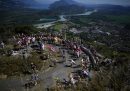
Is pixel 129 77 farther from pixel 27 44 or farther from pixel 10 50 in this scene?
pixel 27 44

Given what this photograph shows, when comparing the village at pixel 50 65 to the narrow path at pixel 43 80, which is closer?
the narrow path at pixel 43 80

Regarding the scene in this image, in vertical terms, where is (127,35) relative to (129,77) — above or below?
below

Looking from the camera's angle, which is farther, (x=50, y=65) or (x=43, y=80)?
(x=50, y=65)

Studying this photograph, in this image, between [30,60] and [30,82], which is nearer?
[30,82]

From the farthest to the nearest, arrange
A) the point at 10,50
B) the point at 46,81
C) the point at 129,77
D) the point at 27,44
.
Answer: the point at 27,44, the point at 10,50, the point at 46,81, the point at 129,77

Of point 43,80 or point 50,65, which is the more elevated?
point 50,65

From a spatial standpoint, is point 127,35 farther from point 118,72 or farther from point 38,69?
point 118,72

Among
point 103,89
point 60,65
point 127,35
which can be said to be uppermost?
point 103,89

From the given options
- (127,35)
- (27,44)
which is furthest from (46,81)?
(127,35)

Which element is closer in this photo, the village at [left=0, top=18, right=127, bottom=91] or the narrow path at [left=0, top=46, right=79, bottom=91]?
the narrow path at [left=0, top=46, right=79, bottom=91]

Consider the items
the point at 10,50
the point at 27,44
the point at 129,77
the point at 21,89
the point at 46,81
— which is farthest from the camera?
the point at 27,44

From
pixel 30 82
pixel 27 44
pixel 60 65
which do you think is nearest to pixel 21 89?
pixel 30 82
